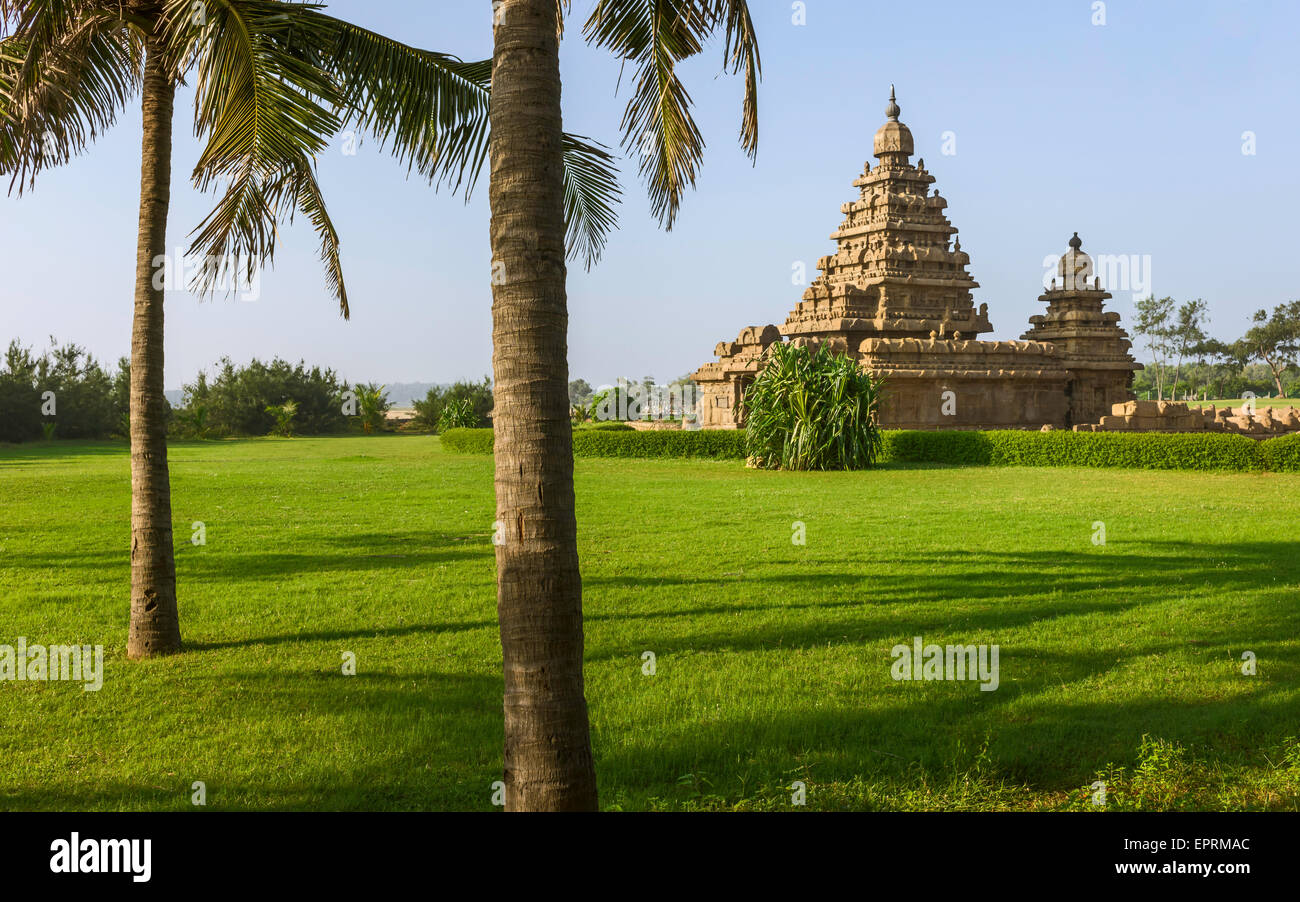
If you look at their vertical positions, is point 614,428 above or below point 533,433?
above

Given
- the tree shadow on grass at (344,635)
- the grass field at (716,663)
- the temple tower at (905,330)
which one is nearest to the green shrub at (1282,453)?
the grass field at (716,663)

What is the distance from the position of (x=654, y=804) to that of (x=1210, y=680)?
3728 millimetres

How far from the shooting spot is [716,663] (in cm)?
615

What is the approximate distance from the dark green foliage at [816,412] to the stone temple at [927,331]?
238 inches

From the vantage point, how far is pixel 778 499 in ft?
50.5

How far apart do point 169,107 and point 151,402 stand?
1971 mm

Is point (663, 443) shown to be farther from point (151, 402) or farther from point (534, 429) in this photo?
point (534, 429)

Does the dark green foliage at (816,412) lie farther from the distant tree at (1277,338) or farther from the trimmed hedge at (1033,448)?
the distant tree at (1277,338)

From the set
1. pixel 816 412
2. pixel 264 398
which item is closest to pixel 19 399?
pixel 264 398

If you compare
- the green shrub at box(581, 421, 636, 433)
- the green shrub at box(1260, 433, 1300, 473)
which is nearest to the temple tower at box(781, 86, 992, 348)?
the green shrub at box(581, 421, 636, 433)

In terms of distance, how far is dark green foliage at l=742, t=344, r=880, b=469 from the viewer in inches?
814

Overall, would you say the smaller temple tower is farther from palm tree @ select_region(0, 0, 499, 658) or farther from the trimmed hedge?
palm tree @ select_region(0, 0, 499, 658)
